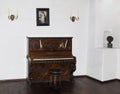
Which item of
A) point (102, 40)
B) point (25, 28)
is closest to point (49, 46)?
point (25, 28)

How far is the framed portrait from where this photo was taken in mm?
5949

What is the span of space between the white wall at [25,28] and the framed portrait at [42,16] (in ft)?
0.28

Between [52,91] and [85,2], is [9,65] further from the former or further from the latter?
[85,2]

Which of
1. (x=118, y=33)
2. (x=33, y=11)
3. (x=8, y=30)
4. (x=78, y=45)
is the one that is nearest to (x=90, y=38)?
(x=78, y=45)

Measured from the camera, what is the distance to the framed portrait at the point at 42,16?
595 cm

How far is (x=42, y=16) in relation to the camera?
599 cm

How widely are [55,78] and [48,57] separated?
581mm

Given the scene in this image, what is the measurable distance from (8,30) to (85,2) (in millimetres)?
2372

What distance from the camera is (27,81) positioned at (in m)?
5.88

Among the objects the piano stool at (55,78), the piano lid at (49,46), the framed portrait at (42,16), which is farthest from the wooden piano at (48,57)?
the framed portrait at (42,16)

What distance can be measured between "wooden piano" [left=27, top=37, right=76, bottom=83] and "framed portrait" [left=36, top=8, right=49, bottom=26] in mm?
498

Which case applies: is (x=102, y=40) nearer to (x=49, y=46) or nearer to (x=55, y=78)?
(x=49, y=46)

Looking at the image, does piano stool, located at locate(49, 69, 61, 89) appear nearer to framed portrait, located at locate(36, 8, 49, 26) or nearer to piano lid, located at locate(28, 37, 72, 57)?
piano lid, located at locate(28, 37, 72, 57)

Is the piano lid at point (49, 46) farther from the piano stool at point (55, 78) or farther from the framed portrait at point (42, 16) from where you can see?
the piano stool at point (55, 78)
